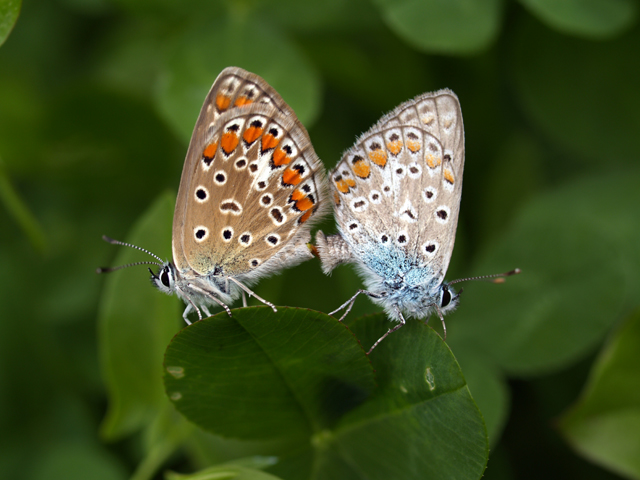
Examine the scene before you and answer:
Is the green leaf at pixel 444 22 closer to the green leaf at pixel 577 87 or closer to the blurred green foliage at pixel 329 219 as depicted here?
the blurred green foliage at pixel 329 219

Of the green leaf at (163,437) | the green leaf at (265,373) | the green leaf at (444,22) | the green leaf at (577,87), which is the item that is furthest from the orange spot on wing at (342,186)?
the green leaf at (577,87)

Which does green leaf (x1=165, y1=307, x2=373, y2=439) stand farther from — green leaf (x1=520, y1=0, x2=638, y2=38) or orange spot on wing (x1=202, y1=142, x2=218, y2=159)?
green leaf (x1=520, y1=0, x2=638, y2=38)

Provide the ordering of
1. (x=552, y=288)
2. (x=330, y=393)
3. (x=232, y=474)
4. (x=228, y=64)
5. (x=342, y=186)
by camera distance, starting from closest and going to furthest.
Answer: (x=232, y=474), (x=330, y=393), (x=342, y=186), (x=552, y=288), (x=228, y=64)

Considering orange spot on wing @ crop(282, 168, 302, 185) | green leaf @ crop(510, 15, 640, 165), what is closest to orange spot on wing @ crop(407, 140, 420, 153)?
orange spot on wing @ crop(282, 168, 302, 185)

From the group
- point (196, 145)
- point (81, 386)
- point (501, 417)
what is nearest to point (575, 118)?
point (501, 417)

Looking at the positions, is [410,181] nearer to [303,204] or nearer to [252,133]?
[303,204]

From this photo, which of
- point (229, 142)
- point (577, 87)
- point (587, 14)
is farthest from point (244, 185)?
point (577, 87)
